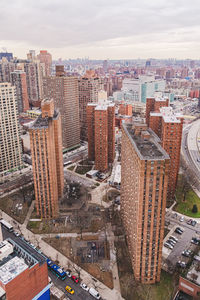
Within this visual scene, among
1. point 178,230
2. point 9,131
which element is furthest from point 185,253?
point 9,131

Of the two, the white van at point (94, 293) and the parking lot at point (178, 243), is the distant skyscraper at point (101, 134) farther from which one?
the white van at point (94, 293)

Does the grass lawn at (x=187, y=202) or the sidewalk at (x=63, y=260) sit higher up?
the grass lawn at (x=187, y=202)

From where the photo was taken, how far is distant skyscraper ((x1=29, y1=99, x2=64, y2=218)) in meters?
94.8

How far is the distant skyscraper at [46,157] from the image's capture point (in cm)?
9481

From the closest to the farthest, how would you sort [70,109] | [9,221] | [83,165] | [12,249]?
[12,249] < [9,221] < [83,165] < [70,109]

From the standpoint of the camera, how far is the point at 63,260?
8462 cm

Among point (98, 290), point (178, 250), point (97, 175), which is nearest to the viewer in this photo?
point (98, 290)

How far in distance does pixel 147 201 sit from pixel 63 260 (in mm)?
38621

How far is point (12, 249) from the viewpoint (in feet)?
213

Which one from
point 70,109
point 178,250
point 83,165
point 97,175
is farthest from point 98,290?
point 70,109

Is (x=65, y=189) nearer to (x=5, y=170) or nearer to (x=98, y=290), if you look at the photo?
(x=5, y=170)

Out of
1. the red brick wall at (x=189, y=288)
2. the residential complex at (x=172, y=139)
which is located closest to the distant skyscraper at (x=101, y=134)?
the residential complex at (x=172, y=139)

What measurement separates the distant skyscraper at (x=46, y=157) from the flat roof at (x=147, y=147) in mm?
31088

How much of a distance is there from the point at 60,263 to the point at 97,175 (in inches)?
2445
